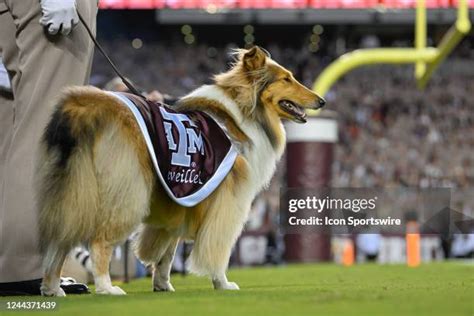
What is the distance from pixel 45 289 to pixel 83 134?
770 millimetres

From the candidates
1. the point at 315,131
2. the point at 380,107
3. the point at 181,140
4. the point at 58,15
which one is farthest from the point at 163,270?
the point at 380,107

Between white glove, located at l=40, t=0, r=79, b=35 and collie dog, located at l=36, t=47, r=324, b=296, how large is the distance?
381 millimetres

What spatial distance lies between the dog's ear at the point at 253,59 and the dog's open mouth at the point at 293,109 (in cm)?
28

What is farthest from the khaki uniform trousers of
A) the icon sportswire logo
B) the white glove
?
the icon sportswire logo

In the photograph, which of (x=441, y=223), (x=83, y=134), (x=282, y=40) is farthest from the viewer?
(x=282, y=40)

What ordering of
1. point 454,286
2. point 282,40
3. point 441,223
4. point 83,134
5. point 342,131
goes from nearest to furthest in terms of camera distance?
point 83,134
point 454,286
point 441,223
point 342,131
point 282,40

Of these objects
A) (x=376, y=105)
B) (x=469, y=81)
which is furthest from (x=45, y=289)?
(x=469, y=81)

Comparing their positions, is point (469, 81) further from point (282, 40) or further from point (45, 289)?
point (45, 289)

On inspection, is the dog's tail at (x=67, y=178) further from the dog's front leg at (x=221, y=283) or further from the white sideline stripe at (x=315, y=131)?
the white sideline stripe at (x=315, y=131)

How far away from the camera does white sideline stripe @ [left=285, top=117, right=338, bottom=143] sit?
45.7 ft

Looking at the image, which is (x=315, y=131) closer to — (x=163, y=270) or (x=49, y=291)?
(x=163, y=270)

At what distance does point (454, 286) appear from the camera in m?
5.28

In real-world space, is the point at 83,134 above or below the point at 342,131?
below

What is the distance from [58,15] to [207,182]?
1123 millimetres
